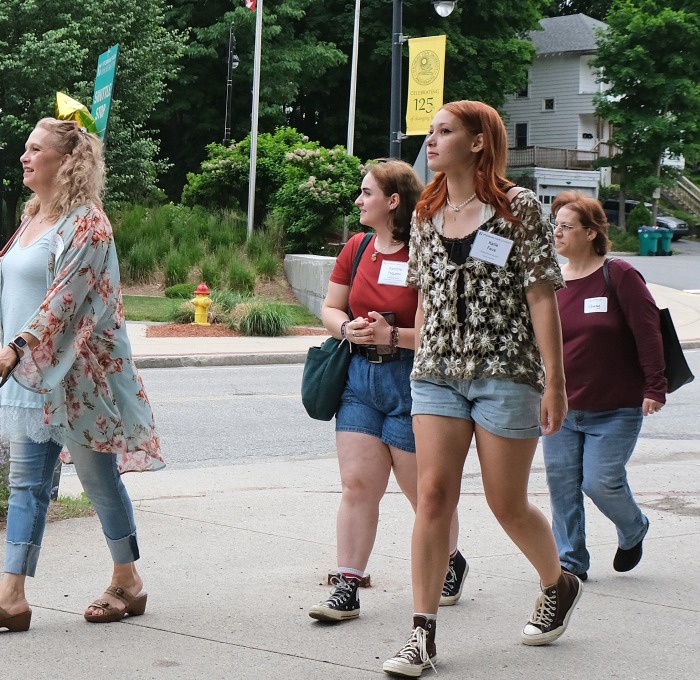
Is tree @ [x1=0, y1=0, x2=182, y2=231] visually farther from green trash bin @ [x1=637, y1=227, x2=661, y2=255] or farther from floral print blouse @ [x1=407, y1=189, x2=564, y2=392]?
floral print blouse @ [x1=407, y1=189, x2=564, y2=392]

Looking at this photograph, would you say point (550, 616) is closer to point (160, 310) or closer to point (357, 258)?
point (357, 258)

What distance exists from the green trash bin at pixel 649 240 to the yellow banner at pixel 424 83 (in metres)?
24.5

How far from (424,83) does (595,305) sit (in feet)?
47.7

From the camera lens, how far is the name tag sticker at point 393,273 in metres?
4.62

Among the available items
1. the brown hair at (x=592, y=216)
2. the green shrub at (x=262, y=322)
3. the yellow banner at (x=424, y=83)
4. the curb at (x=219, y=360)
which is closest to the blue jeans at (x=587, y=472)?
the brown hair at (x=592, y=216)

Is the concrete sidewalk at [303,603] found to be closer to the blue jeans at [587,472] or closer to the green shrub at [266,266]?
the blue jeans at [587,472]

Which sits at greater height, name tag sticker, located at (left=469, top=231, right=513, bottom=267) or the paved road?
name tag sticker, located at (left=469, top=231, right=513, bottom=267)

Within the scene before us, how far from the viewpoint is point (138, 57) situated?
3002 centimetres

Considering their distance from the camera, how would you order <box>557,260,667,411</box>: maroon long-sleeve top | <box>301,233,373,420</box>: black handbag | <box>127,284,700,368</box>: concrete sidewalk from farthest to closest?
<box>127,284,700,368</box>: concrete sidewalk < <box>557,260,667,411</box>: maroon long-sleeve top < <box>301,233,373,420</box>: black handbag

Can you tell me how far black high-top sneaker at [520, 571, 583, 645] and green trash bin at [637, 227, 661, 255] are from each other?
39.7 m

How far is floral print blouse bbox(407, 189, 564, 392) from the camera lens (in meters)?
3.94

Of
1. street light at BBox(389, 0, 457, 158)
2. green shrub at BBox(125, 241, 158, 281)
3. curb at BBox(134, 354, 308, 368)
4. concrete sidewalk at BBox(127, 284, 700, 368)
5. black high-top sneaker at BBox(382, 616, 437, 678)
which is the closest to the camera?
black high-top sneaker at BBox(382, 616, 437, 678)

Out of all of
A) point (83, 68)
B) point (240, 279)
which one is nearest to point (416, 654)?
point (240, 279)

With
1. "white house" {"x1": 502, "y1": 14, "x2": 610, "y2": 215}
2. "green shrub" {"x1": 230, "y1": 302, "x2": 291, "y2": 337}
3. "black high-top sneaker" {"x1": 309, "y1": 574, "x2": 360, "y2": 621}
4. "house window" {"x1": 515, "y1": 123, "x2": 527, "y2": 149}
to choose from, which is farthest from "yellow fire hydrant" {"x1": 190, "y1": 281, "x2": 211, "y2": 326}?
"house window" {"x1": 515, "y1": 123, "x2": 527, "y2": 149}
